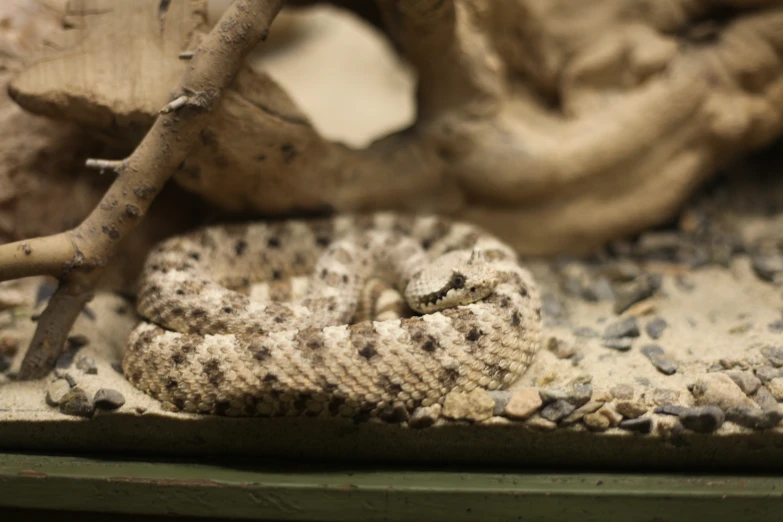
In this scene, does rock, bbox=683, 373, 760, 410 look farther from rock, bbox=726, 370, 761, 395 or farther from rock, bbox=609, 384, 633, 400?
rock, bbox=609, 384, 633, 400

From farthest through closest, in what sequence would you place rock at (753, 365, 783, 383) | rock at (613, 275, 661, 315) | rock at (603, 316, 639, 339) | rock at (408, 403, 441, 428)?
rock at (613, 275, 661, 315) < rock at (603, 316, 639, 339) < rock at (753, 365, 783, 383) < rock at (408, 403, 441, 428)

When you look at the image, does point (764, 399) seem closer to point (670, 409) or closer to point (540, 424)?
point (670, 409)

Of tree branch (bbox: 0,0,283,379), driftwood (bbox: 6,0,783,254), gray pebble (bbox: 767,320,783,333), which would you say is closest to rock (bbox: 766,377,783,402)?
gray pebble (bbox: 767,320,783,333)

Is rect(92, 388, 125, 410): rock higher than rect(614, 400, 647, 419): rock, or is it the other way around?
rect(614, 400, 647, 419): rock

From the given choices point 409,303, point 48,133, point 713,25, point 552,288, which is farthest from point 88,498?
point 713,25

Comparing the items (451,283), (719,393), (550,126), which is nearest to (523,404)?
(451,283)

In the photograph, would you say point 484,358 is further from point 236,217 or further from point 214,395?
point 236,217

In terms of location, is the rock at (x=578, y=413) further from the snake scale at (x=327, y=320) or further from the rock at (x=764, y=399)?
the rock at (x=764, y=399)
